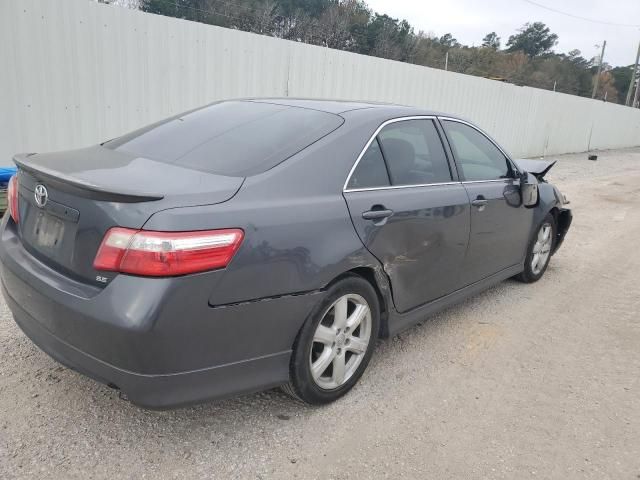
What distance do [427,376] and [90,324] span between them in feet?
6.55

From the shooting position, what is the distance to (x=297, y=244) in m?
2.43

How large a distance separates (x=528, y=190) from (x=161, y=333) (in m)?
3.44

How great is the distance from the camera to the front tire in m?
2.58

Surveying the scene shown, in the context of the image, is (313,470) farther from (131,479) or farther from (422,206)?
(422,206)

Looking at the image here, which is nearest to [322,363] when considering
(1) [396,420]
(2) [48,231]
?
(1) [396,420]

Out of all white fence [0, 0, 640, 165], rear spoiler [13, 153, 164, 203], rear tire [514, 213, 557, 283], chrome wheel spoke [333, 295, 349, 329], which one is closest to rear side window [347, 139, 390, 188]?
chrome wheel spoke [333, 295, 349, 329]

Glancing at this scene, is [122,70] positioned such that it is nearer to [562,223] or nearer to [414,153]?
[414,153]

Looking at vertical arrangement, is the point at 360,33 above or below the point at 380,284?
above

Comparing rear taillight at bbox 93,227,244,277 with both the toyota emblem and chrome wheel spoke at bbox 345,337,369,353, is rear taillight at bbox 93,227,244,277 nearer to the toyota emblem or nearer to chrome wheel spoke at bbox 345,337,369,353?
the toyota emblem

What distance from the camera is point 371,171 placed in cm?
298

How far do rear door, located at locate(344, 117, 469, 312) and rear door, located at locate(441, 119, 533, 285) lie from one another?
15cm

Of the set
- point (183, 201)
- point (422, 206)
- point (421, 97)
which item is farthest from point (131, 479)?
point (421, 97)

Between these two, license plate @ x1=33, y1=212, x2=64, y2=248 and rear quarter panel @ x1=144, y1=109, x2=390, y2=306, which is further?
license plate @ x1=33, y1=212, x2=64, y2=248

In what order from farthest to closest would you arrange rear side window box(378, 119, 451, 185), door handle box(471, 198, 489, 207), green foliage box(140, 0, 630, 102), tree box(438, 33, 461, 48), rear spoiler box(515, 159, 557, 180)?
1. tree box(438, 33, 461, 48)
2. green foliage box(140, 0, 630, 102)
3. rear spoiler box(515, 159, 557, 180)
4. door handle box(471, 198, 489, 207)
5. rear side window box(378, 119, 451, 185)
